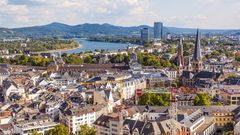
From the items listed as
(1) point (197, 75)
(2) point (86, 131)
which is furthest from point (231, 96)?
(2) point (86, 131)

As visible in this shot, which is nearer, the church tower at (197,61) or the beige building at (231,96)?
the beige building at (231,96)

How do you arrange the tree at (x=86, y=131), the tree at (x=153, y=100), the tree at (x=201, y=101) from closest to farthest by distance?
the tree at (x=86, y=131)
the tree at (x=201, y=101)
the tree at (x=153, y=100)

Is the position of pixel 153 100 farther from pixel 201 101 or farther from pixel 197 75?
pixel 197 75

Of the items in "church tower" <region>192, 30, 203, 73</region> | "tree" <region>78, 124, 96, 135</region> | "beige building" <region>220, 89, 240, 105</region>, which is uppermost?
"church tower" <region>192, 30, 203, 73</region>

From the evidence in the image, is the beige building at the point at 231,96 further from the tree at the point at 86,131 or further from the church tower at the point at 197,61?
the tree at the point at 86,131

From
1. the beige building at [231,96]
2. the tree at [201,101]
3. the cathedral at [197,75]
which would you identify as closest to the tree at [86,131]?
the tree at [201,101]

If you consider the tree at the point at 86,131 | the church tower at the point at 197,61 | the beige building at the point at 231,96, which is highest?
the church tower at the point at 197,61

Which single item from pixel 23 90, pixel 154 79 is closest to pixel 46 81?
pixel 23 90

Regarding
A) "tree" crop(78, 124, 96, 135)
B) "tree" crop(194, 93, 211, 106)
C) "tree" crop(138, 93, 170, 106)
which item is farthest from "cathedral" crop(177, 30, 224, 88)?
"tree" crop(78, 124, 96, 135)

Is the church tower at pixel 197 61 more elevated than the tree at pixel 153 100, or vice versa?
the church tower at pixel 197 61

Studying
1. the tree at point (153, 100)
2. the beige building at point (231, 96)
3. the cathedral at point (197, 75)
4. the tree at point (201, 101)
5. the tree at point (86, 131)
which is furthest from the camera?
the cathedral at point (197, 75)

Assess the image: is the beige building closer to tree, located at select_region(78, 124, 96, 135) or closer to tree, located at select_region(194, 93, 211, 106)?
tree, located at select_region(194, 93, 211, 106)
